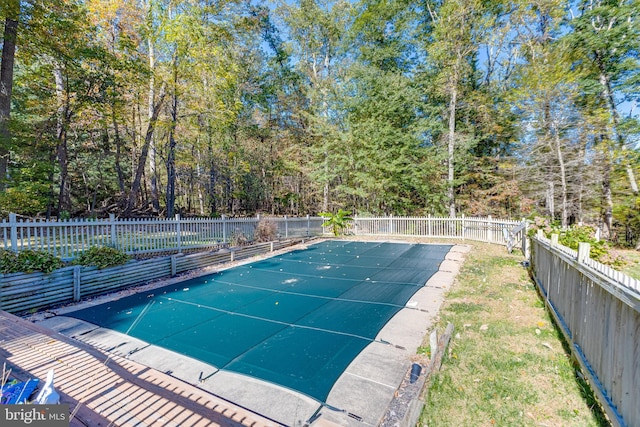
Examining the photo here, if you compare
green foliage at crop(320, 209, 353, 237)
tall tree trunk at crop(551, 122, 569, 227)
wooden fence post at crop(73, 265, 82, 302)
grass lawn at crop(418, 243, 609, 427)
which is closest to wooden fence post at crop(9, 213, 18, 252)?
wooden fence post at crop(73, 265, 82, 302)

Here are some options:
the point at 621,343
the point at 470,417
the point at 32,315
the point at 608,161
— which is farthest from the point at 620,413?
the point at 608,161

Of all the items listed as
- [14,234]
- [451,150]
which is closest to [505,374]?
[14,234]

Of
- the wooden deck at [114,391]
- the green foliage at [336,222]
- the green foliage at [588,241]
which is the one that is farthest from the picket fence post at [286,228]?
the wooden deck at [114,391]

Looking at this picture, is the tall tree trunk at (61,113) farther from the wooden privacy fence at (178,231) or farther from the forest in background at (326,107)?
the wooden privacy fence at (178,231)

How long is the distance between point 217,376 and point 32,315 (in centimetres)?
333

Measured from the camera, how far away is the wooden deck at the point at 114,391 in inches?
58.1

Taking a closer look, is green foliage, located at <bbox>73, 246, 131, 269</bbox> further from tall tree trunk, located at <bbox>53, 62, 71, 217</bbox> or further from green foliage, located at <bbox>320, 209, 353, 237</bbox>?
green foliage, located at <bbox>320, 209, 353, 237</bbox>

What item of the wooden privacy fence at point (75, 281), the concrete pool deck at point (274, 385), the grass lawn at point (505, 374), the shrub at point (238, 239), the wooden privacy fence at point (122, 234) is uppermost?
the wooden privacy fence at point (122, 234)

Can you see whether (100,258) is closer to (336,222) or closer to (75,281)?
(75,281)

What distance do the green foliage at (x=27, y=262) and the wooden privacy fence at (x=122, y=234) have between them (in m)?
0.40

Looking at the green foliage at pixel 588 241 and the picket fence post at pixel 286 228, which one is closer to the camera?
the green foliage at pixel 588 241

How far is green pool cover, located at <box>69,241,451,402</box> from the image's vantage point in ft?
8.96

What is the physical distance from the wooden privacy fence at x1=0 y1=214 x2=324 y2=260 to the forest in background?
10.4 feet

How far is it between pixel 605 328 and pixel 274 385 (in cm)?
239
